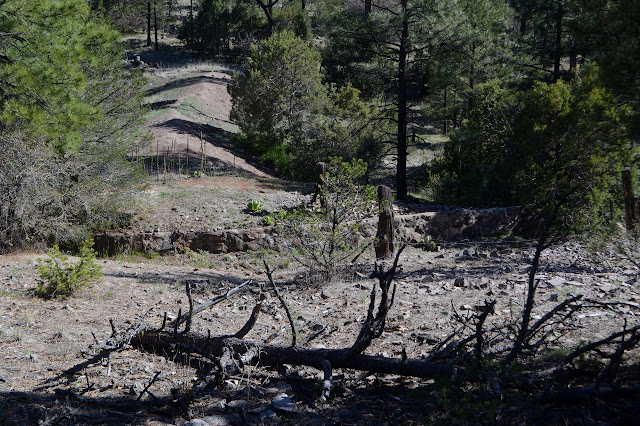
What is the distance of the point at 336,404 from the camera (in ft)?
13.2

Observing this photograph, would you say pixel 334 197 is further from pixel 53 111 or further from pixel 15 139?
pixel 15 139

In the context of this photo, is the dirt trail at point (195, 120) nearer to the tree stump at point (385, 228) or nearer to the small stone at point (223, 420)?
the tree stump at point (385, 228)

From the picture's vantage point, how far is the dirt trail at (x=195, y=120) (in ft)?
61.5

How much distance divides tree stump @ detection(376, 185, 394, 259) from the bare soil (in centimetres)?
47

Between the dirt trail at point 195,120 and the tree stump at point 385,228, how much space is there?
7427 millimetres

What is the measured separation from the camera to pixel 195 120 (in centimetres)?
2388

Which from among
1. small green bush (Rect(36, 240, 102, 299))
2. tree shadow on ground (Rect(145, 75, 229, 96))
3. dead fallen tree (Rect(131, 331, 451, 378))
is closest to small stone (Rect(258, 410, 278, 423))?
dead fallen tree (Rect(131, 331, 451, 378))

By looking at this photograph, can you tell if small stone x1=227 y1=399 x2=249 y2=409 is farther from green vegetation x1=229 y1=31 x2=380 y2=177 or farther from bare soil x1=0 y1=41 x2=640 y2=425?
green vegetation x1=229 y1=31 x2=380 y2=177

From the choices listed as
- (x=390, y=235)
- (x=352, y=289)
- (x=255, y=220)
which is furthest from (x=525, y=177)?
(x=352, y=289)

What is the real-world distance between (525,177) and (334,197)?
618 cm

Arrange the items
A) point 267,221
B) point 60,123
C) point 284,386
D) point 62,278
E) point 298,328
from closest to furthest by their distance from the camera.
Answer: point 284,386 → point 298,328 → point 62,278 → point 60,123 → point 267,221

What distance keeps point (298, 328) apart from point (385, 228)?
154 inches

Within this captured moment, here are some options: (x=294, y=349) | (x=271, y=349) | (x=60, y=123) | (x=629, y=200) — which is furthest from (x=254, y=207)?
(x=294, y=349)

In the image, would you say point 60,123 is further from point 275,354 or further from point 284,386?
point 284,386
